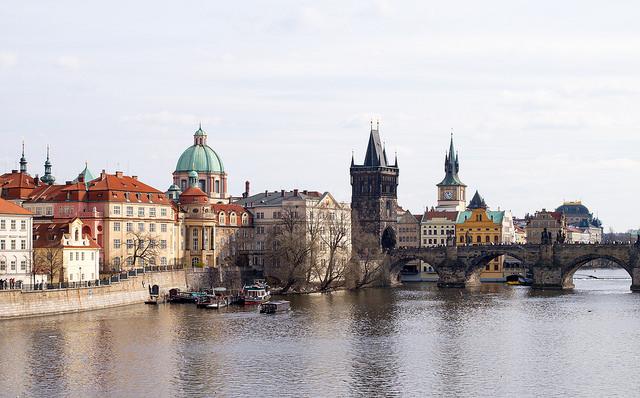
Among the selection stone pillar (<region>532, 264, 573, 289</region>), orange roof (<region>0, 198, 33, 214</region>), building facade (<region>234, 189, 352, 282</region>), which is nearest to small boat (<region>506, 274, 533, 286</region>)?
stone pillar (<region>532, 264, 573, 289</region>)

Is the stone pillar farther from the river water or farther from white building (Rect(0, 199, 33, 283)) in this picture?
white building (Rect(0, 199, 33, 283))

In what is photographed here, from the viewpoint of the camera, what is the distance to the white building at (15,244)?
108062 millimetres

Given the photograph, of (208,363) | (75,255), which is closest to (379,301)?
(75,255)

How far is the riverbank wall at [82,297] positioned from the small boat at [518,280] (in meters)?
66.3

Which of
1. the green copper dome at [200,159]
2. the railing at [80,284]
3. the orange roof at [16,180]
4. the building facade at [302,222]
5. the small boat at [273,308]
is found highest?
the green copper dome at [200,159]

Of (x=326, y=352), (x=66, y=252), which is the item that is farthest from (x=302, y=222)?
(x=326, y=352)

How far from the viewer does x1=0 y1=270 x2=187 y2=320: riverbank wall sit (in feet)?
318

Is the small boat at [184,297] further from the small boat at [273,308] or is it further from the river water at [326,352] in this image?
the small boat at [273,308]

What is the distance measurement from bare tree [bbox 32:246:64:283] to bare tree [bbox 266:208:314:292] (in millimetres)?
32507

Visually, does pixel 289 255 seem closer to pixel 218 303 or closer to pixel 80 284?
pixel 218 303

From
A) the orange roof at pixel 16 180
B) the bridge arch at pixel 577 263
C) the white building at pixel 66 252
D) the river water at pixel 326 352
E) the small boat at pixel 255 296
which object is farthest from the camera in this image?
the bridge arch at pixel 577 263

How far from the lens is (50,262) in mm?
113062

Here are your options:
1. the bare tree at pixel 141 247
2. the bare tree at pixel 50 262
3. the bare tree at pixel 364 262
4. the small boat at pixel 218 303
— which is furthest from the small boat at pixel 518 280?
the bare tree at pixel 50 262

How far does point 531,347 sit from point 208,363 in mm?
24078
